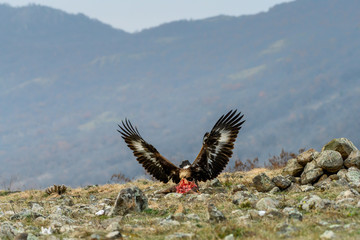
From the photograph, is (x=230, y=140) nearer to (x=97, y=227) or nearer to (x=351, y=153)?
(x=351, y=153)

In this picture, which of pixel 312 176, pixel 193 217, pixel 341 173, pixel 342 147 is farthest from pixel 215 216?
pixel 342 147

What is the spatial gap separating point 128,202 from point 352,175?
729 cm

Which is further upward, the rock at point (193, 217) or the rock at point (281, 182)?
the rock at point (193, 217)

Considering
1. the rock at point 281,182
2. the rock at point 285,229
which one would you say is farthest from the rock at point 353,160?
the rock at point 285,229

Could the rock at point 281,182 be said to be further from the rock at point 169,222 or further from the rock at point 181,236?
the rock at point 181,236

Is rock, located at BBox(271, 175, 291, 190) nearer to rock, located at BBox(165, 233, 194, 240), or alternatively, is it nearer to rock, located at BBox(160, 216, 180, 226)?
rock, located at BBox(160, 216, 180, 226)

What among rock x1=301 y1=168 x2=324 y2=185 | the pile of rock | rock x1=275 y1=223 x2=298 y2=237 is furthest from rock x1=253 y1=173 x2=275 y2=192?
rock x1=275 y1=223 x2=298 y2=237

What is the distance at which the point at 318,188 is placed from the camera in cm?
1523

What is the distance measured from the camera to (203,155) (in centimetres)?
1573

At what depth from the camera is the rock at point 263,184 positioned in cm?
1584

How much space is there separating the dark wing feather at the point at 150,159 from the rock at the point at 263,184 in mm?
2491

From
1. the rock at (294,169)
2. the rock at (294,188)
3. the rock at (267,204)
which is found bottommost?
the rock at (294,188)

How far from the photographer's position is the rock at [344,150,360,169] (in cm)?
1658

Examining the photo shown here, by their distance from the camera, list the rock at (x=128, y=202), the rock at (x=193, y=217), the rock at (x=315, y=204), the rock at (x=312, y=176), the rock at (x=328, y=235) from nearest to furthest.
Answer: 1. the rock at (x=328, y=235)
2. the rock at (x=193, y=217)
3. the rock at (x=315, y=204)
4. the rock at (x=128, y=202)
5. the rock at (x=312, y=176)
